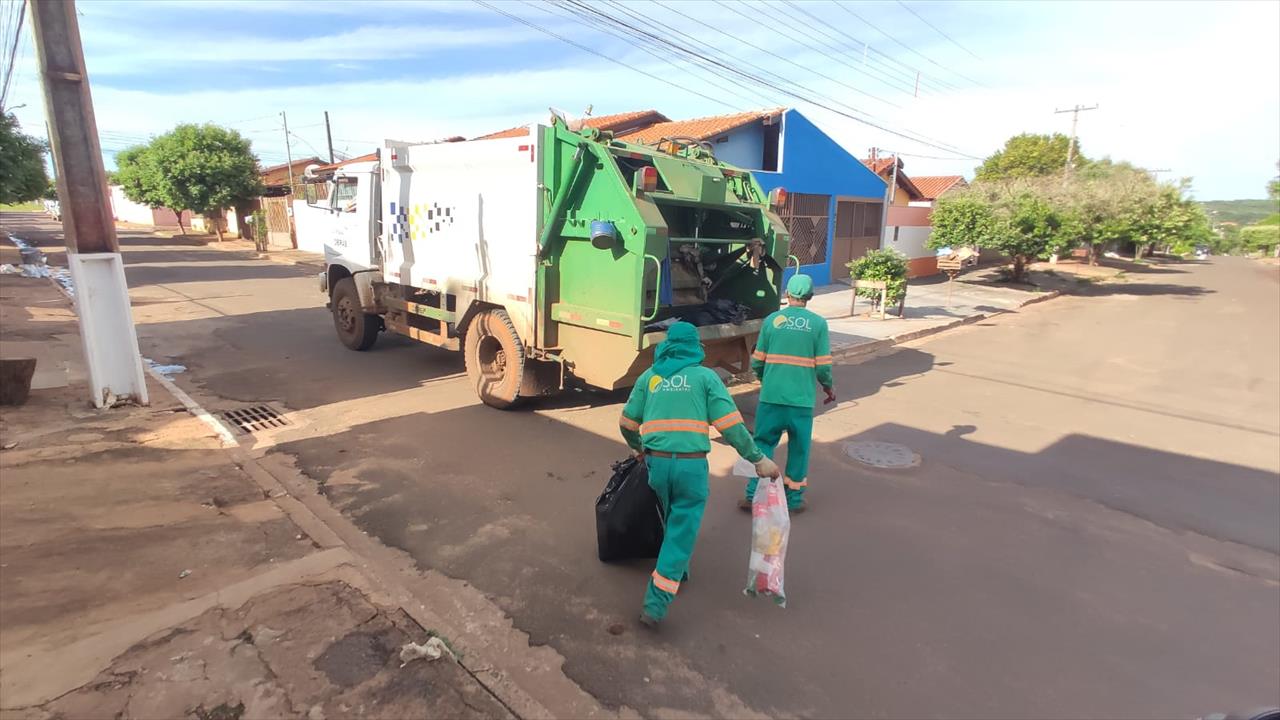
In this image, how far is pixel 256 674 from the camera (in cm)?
262

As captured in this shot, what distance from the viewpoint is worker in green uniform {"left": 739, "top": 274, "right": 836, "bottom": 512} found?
14.0ft

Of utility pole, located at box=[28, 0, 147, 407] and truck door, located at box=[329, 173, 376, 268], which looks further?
truck door, located at box=[329, 173, 376, 268]

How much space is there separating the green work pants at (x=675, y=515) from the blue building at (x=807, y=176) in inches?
472

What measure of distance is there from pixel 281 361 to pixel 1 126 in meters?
19.0

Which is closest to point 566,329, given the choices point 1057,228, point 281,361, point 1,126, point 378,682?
point 378,682

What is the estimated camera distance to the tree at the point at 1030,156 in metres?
43.0

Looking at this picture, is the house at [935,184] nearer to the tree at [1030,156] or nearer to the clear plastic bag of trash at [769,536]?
the tree at [1030,156]

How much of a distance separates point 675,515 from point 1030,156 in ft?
168

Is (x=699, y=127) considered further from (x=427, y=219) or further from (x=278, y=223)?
(x=278, y=223)

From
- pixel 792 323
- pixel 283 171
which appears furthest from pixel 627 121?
pixel 283 171

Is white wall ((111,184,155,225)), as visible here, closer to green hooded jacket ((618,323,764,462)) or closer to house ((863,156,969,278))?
house ((863,156,969,278))

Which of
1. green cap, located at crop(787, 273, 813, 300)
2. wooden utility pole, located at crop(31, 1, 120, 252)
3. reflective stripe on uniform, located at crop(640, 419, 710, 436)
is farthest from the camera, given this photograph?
wooden utility pole, located at crop(31, 1, 120, 252)

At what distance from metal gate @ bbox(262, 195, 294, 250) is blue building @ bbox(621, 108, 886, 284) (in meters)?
19.6

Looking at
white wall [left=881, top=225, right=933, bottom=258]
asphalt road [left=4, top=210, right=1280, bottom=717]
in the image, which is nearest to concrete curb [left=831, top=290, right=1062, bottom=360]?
asphalt road [left=4, top=210, right=1280, bottom=717]
